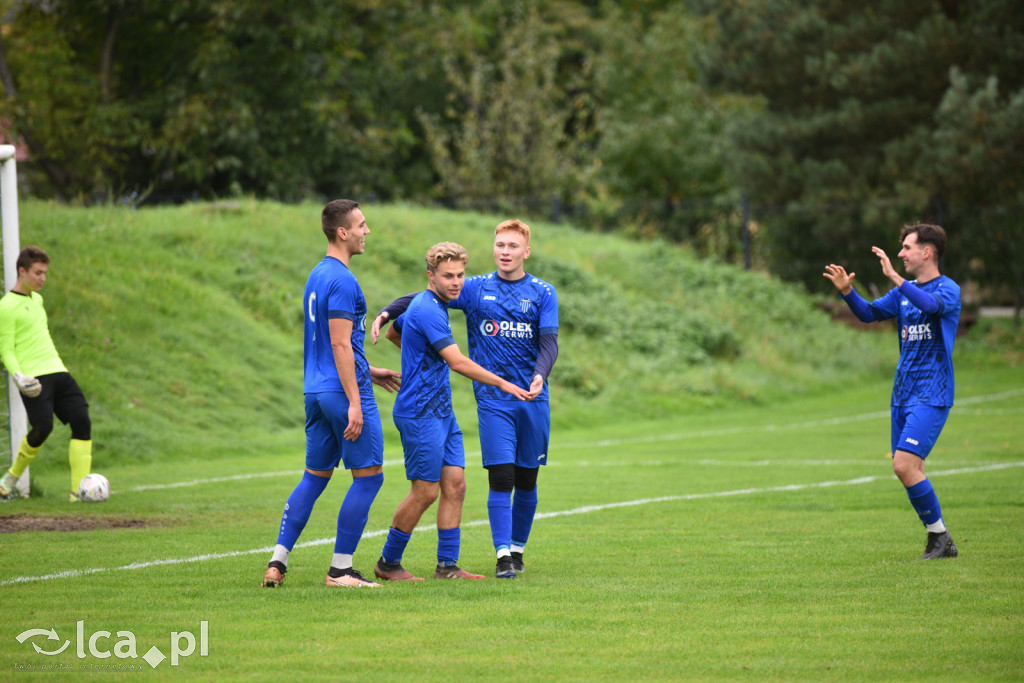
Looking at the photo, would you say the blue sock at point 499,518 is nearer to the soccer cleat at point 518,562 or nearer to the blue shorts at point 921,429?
the soccer cleat at point 518,562

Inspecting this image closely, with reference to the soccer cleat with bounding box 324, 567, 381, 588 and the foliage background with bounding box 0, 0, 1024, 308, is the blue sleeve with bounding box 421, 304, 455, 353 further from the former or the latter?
the foliage background with bounding box 0, 0, 1024, 308

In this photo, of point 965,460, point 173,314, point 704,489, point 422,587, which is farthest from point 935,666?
point 173,314

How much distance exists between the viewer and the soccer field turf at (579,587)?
209 inches

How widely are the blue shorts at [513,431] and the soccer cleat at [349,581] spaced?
3.47 feet

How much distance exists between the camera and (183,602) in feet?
21.3

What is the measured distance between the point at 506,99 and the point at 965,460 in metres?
22.5

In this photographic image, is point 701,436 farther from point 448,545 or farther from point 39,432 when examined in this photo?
point 448,545

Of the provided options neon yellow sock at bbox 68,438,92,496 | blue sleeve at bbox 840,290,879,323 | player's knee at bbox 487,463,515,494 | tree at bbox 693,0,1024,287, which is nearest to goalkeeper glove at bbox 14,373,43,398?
neon yellow sock at bbox 68,438,92,496

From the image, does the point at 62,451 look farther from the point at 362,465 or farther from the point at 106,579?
the point at 362,465

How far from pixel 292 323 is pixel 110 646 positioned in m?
15.0

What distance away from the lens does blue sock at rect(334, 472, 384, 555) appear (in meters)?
6.91

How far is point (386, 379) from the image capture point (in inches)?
286

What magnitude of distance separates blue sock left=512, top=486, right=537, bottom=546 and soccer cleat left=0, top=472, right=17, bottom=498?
5655mm

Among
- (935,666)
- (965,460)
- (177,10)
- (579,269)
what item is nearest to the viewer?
(935,666)
